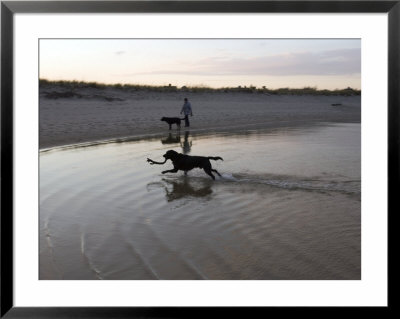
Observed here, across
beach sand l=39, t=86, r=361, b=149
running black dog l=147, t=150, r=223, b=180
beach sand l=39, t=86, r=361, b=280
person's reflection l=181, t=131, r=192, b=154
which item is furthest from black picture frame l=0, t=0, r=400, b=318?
person's reflection l=181, t=131, r=192, b=154

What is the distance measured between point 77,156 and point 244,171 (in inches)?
178

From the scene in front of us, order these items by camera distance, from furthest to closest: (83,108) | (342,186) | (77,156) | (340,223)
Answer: (83,108) < (77,156) < (342,186) < (340,223)

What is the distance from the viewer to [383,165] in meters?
4.85

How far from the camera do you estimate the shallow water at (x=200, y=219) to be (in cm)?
556

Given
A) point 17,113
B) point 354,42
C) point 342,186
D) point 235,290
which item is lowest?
point 235,290

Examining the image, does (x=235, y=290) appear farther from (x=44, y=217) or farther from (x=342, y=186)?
(x=342, y=186)

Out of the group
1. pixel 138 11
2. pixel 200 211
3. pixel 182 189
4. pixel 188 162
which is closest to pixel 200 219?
pixel 200 211

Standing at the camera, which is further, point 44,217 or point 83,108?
point 83,108

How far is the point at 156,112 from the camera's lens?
25.1 metres

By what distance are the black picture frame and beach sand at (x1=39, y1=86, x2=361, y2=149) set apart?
9.12 metres

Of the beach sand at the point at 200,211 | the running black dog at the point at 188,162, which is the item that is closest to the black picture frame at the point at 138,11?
the beach sand at the point at 200,211

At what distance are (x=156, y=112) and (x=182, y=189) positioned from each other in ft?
53.3

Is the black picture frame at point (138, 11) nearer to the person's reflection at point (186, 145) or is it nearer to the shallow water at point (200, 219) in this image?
the shallow water at point (200, 219)

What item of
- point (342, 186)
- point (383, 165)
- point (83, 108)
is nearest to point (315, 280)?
point (383, 165)
